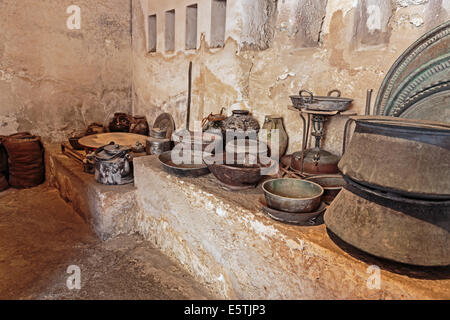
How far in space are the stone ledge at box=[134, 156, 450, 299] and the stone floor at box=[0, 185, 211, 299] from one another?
0.55 ft

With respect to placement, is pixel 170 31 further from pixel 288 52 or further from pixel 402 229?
pixel 402 229

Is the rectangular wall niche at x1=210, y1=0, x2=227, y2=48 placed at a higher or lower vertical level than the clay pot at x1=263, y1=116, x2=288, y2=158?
higher

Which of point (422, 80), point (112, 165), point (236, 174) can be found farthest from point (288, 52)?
point (112, 165)

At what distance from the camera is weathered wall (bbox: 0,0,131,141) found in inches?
162

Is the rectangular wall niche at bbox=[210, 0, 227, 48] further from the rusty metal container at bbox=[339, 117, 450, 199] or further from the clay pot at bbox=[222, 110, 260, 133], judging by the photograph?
the rusty metal container at bbox=[339, 117, 450, 199]

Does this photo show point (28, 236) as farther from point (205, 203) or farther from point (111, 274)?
point (205, 203)

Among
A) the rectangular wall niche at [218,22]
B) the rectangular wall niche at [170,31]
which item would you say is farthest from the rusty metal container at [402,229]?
the rectangular wall niche at [170,31]

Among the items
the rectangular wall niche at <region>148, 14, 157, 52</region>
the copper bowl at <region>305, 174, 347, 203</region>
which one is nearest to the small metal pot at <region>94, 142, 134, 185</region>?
the copper bowl at <region>305, 174, 347, 203</region>

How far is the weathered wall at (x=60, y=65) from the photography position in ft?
13.5

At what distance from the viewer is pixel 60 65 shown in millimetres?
4520

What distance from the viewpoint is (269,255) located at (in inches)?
71.7

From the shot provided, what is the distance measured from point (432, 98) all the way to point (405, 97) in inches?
7.3

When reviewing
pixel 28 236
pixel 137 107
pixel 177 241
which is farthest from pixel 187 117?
pixel 28 236

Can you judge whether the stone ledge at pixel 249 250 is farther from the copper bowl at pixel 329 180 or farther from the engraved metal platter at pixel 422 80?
the engraved metal platter at pixel 422 80
